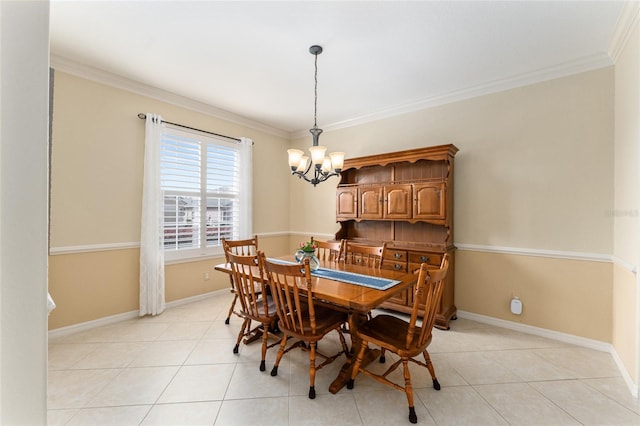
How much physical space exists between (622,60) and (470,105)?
121 centimetres

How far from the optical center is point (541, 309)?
2.75m

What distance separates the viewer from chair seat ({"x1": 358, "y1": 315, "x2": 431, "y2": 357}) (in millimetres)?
1686

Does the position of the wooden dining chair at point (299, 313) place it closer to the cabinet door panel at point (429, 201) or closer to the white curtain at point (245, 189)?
the cabinet door panel at point (429, 201)

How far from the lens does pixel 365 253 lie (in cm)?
278

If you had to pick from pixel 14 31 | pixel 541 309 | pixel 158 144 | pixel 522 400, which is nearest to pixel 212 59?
pixel 158 144

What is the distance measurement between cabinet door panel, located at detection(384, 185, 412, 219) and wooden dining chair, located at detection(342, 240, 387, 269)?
2.13ft

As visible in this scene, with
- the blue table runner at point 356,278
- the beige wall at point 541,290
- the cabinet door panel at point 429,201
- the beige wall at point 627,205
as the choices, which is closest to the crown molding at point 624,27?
the beige wall at point 627,205

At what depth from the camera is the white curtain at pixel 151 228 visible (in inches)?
124

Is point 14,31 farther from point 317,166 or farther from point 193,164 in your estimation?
point 193,164

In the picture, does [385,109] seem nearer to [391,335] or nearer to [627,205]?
[627,205]

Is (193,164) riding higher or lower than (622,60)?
lower

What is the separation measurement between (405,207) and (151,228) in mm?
3163

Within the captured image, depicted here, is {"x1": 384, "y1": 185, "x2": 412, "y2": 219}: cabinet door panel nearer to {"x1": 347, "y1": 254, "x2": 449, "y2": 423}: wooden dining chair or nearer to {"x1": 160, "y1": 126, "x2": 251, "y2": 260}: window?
{"x1": 347, "y1": 254, "x2": 449, "y2": 423}: wooden dining chair

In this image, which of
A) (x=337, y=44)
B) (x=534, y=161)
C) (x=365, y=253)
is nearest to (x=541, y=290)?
(x=534, y=161)
